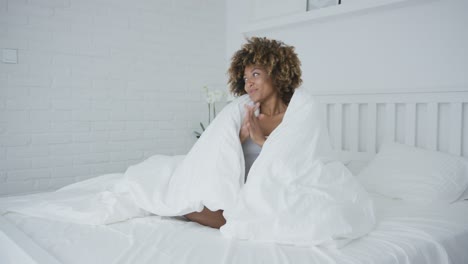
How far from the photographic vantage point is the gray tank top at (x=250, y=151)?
1.84 meters

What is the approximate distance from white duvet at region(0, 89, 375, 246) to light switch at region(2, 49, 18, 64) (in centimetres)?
129

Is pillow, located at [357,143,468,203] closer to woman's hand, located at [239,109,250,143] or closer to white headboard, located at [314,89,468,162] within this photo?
white headboard, located at [314,89,468,162]

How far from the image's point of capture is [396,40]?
249 cm

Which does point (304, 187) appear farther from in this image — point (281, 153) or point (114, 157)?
point (114, 157)

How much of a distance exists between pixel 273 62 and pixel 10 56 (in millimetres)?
1887

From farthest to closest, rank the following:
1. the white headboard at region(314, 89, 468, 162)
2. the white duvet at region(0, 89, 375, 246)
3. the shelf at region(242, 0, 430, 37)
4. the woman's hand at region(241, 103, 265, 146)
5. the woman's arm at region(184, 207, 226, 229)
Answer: the shelf at region(242, 0, 430, 37), the white headboard at region(314, 89, 468, 162), the woman's hand at region(241, 103, 265, 146), the woman's arm at region(184, 207, 226, 229), the white duvet at region(0, 89, 375, 246)

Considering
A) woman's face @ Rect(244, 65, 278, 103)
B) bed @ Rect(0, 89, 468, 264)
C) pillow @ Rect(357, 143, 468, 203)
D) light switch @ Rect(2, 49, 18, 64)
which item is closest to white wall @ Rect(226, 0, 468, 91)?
bed @ Rect(0, 89, 468, 264)

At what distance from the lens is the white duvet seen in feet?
4.55

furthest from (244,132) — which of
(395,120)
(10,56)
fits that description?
(10,56)

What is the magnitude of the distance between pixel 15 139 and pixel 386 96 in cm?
242

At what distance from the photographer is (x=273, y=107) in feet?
6.57

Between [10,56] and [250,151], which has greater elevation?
[10,56]

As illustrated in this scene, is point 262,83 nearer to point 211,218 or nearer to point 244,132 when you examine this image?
point 244,132

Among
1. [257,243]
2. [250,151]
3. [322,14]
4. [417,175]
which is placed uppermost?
[322,14]
